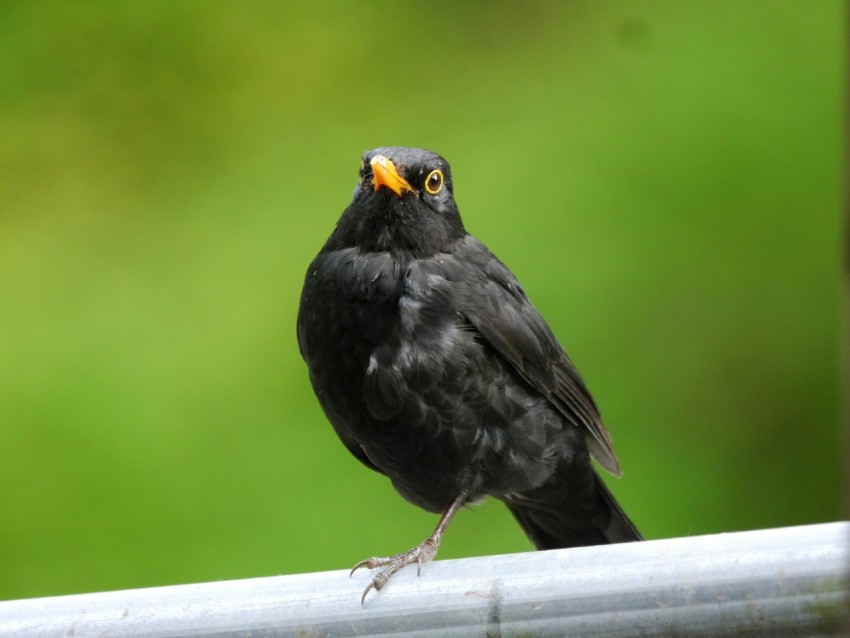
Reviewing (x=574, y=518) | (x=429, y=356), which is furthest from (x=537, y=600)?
(x=574, y=518)

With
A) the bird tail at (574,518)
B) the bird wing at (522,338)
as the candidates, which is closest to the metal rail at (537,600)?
the bird wing at (522,338)

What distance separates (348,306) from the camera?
3387 mm

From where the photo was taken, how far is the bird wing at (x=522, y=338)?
3467 millimetres

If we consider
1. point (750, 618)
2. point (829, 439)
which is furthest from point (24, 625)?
point (829, 439)

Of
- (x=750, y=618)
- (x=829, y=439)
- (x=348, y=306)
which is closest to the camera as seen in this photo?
(x=750, y=618)

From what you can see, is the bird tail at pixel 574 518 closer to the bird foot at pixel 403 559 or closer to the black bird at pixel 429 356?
the black bird at pixel 429 356

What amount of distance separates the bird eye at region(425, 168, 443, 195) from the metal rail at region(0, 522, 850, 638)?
157 centimetres

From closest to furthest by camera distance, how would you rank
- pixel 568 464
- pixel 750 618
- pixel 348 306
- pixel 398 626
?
pixel 750 618 < pixel 398 626 < pixel 348 306 < pixel 568 464

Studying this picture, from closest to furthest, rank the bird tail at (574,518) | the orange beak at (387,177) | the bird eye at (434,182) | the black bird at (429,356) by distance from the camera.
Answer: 1. the black bird at (429,356)
2. the orange beak at (387,177)
3. the bird eye at (434,182)
4. the bird tail at (574,518)

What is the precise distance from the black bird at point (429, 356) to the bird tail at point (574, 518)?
17 centimetres

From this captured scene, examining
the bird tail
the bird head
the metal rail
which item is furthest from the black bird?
the metal rail

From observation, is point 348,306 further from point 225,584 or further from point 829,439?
point 829,439

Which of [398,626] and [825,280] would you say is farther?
[825,280]

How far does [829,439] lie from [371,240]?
2102 mm
